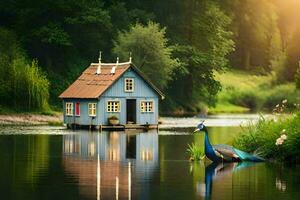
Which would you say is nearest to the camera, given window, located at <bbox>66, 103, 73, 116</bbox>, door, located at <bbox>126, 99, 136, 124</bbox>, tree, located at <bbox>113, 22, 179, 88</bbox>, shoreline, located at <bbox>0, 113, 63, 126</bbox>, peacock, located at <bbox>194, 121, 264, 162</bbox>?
peacock, located at <bbox>194, 121, 264, 162</bbox>

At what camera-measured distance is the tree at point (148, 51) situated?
8869cm

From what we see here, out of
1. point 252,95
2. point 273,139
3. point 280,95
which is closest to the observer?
point 273,139

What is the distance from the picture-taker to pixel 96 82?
216ft

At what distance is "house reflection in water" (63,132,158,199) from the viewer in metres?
24.6

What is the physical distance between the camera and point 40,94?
242 feet

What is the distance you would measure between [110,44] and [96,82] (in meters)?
32.5

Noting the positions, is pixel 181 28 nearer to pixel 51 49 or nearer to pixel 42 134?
pixel 51 49

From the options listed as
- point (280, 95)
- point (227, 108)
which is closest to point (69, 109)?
point (227, 108)

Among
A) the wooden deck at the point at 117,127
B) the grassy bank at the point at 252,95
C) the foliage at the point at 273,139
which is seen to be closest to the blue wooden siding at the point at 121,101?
the wooden deck at the point at 117,127

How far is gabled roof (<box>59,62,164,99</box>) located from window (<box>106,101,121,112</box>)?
1.20m

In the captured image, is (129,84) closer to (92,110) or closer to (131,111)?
(92,110)

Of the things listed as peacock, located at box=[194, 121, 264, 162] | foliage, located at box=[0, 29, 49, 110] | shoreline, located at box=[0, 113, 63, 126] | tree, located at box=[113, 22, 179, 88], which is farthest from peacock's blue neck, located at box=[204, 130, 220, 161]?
tree, located at box=[113, 22, 179, 88]

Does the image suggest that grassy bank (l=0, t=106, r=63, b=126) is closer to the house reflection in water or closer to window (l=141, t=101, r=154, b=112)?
window (l=141, t=101, r=154, b=112)

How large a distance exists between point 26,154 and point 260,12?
359ft
